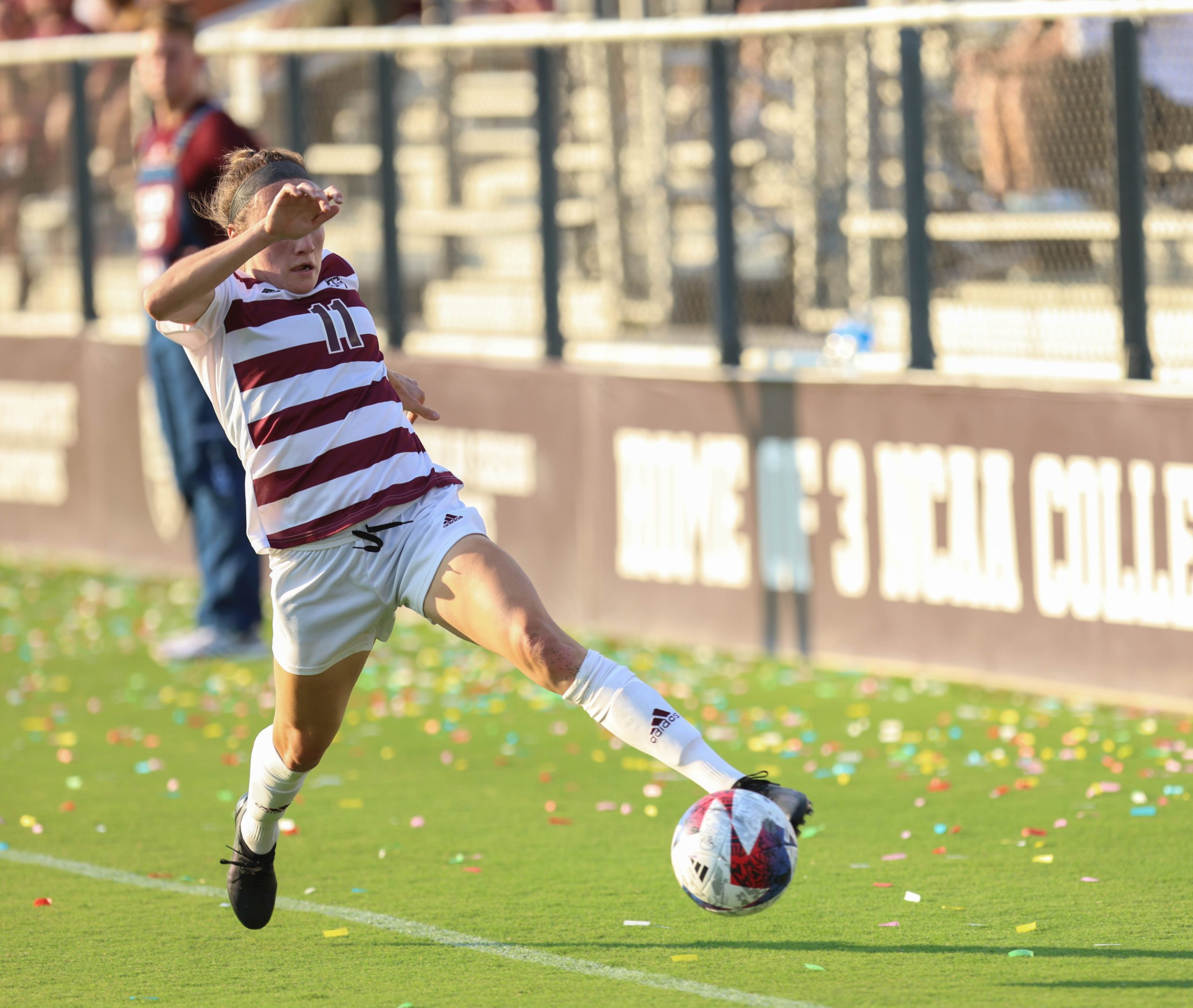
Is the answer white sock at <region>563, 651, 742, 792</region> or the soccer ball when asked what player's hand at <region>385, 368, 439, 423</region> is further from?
the soccer ball

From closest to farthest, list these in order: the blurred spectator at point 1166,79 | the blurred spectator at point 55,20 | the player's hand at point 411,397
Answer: the player's hand at point 411,397 → the blurred spectator at point 1166,79 → the blurred spectator at point 55,20

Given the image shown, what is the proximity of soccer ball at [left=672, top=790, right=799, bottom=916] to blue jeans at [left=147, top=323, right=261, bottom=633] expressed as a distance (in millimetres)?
5407

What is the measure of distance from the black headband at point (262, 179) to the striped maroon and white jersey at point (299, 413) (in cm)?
19

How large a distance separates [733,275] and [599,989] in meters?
5.53

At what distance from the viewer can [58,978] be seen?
16.8 ft

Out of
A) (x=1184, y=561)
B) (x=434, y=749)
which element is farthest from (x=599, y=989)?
(x=1184, y=561)

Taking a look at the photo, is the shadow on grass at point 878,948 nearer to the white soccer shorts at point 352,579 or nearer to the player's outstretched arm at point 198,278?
the white soccer shorts at point 352,579

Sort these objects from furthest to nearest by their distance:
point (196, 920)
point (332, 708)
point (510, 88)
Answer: point (510, 88) < point (196, 920) < point (332, 708)

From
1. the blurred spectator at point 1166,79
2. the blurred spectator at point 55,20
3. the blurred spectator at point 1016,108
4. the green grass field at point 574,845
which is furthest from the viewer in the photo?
the blurred spectator at point 55,20

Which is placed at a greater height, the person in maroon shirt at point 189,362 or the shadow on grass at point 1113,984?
the person in maroon shirt at point 189,362

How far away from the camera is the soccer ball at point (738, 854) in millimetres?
4691

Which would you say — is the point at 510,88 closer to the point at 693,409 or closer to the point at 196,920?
the point at 693,409

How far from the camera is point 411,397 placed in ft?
18.5

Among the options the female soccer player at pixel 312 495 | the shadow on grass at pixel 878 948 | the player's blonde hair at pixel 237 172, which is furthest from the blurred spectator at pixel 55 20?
the shadow on grass at pixel 878 948
